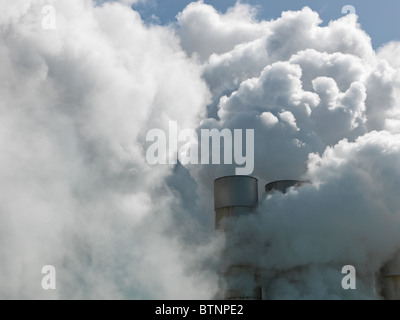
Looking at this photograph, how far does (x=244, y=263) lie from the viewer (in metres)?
32.4

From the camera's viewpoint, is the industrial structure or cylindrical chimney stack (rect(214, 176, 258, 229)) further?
cylindrical chimney stack (rect(214, 176, 258, 229))

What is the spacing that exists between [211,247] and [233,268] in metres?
2.24

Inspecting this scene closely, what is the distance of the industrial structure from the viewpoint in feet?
104

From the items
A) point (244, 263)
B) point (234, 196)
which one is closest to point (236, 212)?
point (234, 196)

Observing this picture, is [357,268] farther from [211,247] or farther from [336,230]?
[211,247]

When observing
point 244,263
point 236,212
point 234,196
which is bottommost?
point 244,263

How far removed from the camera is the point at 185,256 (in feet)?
111

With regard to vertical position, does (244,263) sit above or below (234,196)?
below

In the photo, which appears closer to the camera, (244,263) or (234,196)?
(244,263)

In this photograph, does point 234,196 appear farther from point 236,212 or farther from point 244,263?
point 244,263
